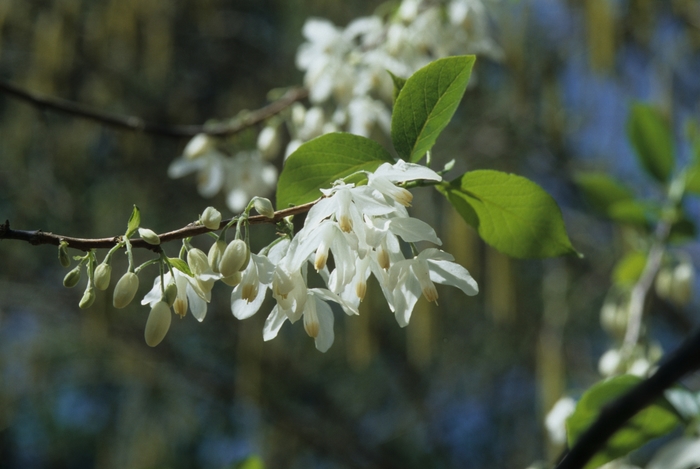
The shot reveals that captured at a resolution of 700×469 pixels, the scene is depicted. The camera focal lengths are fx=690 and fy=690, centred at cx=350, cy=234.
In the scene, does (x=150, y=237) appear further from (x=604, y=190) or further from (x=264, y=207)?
(x=604, y=190)

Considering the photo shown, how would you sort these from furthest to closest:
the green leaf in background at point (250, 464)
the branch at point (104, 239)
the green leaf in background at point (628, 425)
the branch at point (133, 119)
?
the branch at point (133, 119) < the green leaf in background at point (250, 464) < the green leaf in background at point (628, 425) < the branch at point (104, 239)

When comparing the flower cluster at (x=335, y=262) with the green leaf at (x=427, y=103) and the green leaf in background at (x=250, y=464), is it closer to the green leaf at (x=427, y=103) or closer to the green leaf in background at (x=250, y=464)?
the green leaf at (x=427, y=103)

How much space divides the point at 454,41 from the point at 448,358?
10.4ft

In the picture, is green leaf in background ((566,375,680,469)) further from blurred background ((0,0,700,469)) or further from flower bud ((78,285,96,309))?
blurred background ((0,0,700,469))

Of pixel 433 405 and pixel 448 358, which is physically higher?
pixel 448 358

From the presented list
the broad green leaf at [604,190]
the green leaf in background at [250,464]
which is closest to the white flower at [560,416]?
the broad green leaf at [604,190]

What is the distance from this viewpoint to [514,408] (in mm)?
4797

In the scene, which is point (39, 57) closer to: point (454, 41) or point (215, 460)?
point (454, 41)

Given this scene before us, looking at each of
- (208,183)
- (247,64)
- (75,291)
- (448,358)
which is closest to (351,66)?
(208,183)

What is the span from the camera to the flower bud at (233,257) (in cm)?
58

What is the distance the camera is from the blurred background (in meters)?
2.91

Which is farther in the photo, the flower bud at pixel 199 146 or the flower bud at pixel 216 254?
the flower bud at pixel 199 146

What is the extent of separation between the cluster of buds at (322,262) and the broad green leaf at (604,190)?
0.77 m

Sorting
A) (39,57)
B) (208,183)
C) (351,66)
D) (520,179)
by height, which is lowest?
(520,179)
